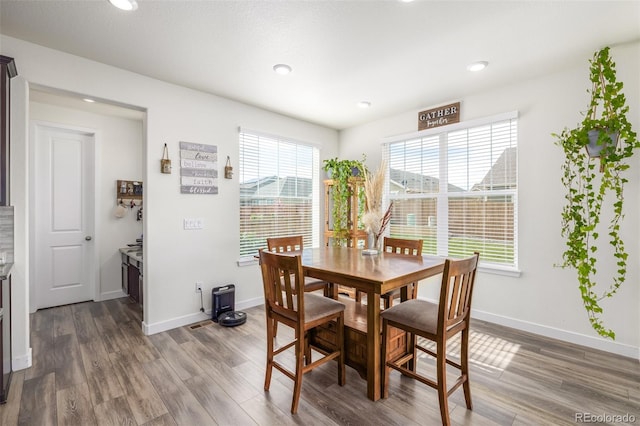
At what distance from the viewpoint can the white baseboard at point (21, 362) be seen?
7.65 ft

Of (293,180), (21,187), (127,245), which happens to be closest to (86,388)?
(21,187)

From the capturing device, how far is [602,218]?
2.65 meters

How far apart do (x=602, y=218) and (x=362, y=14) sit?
2690 millimetres

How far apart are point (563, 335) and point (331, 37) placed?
3411mm

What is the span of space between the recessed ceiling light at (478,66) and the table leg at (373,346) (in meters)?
2.33

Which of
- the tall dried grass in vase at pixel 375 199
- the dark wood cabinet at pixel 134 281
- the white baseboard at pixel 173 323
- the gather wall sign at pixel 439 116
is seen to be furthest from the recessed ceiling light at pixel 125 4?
the gather wall sign at pixel 439 116

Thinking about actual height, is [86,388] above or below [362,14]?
below

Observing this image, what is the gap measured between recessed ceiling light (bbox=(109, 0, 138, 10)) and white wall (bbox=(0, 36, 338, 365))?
1.04 meters

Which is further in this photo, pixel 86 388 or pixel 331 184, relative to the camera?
pixel 331 184

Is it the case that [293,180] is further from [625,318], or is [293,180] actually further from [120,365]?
[625,318]

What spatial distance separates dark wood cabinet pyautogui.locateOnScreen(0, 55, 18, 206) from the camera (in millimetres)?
2156

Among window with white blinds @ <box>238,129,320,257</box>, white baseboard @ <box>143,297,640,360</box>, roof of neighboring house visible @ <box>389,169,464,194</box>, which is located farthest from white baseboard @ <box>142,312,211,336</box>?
roof of neighboring house visible @ <box>389,169,464,194</box>

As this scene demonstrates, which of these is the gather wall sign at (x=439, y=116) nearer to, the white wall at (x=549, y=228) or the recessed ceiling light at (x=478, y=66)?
the white wall at (x=549, y=228)

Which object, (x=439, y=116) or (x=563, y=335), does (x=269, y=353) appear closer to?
(x=563, y=335)
